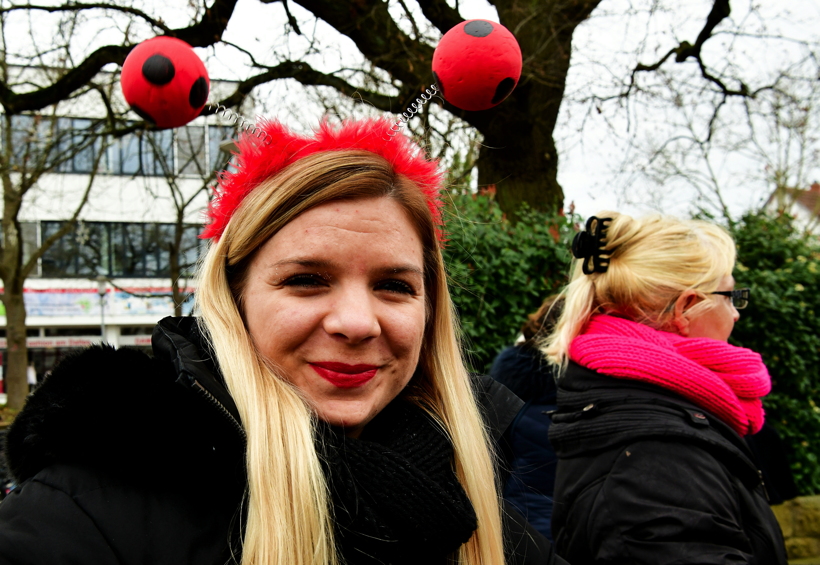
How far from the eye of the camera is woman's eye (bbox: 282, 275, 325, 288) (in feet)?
4.34

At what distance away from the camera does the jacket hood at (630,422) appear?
5.74ft

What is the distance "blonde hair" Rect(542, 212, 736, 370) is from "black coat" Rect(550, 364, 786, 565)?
40cm

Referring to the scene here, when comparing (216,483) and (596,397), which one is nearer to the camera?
(216,483)

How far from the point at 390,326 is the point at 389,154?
458 mm

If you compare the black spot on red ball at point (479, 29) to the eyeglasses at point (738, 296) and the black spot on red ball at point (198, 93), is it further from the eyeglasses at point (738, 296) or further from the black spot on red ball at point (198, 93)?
the eyeglasses at point (738, 296)

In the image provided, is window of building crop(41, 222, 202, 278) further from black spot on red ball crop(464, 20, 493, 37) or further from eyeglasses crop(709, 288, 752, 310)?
black spot on red ball crop(464, 20, 493, 37)

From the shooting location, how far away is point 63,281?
25750 millimetres

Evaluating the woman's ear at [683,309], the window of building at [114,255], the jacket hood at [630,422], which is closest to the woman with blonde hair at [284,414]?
the jacket hood at [630,422]

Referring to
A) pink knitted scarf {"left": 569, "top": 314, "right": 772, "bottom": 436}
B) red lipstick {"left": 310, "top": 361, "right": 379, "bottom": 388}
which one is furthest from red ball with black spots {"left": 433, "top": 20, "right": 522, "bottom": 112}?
pink knitted scarf {"left": 569, "top": 314, "right": 772, "bottom": 436}

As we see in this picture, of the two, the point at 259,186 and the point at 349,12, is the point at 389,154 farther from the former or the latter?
the point at 349,12

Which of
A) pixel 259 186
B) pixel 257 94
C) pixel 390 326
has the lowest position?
pixel 390 326

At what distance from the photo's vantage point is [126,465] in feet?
3.63

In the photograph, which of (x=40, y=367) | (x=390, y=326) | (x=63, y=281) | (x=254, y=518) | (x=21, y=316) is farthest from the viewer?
(x=40, y=367)

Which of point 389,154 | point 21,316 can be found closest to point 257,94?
point 389,154
